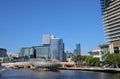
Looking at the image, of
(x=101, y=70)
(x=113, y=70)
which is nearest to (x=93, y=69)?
(x=101, y=70)

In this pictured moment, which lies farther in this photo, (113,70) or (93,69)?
(93,69)

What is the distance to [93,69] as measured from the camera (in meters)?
191

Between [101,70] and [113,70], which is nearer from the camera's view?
[113,70]

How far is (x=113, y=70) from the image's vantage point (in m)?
166

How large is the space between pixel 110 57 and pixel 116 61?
4.83 m

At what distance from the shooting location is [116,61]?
174750 millimetres

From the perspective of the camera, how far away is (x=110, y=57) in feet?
577

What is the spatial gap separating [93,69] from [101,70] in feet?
38.7

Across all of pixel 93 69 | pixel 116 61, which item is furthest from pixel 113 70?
pixel 93 69

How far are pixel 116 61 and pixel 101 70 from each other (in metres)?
12.8

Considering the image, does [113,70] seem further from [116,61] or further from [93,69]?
[93,69]

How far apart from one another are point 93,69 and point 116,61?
74.1 feet

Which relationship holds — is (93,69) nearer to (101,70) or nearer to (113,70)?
(101,70)

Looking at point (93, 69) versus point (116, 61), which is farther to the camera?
point (93, 69)
